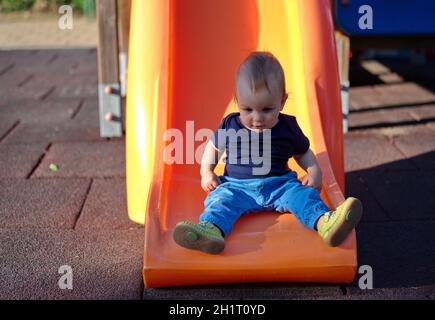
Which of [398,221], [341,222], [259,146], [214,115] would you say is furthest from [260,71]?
[398,221]

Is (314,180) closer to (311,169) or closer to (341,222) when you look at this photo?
(311,169)

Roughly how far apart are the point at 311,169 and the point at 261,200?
9.9 inches

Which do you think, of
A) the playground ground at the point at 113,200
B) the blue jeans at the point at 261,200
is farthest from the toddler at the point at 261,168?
the playground ground at the point at 113,200

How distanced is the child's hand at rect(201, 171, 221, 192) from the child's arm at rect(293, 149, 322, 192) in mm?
352

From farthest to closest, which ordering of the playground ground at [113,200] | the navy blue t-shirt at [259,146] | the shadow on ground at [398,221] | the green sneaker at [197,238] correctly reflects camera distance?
1. the navy blue t-shirt at [259,146]
2. the shadow on ground at [398,221]
3. the playground ground at [113,200]
4. the green sneaker at [197,238]

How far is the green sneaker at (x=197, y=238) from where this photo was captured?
2395mm

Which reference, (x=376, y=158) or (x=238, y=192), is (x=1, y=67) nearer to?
(x=376, y=158)

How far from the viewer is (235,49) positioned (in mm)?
3643

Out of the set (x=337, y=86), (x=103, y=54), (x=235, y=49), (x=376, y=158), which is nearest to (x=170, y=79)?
(x=235, y=49)

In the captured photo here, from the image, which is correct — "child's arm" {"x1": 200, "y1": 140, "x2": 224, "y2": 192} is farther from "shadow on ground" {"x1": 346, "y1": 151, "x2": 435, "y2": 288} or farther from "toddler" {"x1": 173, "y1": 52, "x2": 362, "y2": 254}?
"shadow on ground" {"x1": 346, "y1": 151, "x2": 435, "y2": 288}

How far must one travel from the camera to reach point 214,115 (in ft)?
11.0

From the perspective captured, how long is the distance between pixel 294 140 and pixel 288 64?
0.84 meters

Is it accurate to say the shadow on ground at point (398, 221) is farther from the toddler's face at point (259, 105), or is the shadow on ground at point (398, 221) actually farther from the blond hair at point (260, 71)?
the blond hair at point (260, 71)

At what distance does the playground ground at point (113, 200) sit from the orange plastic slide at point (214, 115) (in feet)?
0.39
